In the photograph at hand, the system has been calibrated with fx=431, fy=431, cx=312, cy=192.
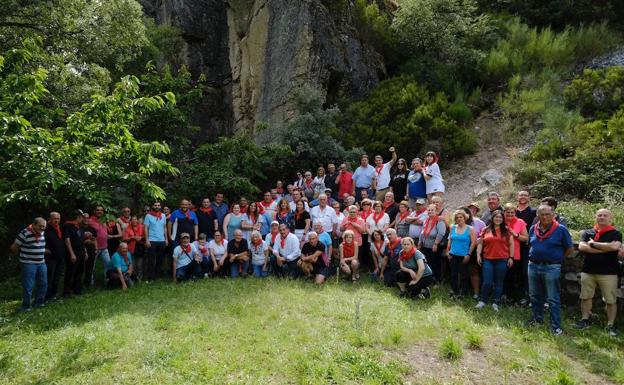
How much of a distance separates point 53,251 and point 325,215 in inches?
247

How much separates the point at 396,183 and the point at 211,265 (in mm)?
5356

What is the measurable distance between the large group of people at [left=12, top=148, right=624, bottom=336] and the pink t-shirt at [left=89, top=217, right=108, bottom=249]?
0.02 m

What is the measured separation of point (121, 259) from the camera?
411 inches

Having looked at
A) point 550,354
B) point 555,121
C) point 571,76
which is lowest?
point 550,354

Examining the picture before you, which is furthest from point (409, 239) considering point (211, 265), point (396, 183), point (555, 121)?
point (555, 121)

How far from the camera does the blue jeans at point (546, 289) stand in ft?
21.9

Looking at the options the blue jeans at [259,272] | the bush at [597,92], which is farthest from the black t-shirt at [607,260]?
the bush at [597,92]

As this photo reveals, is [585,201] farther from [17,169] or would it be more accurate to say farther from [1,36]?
[1,36]

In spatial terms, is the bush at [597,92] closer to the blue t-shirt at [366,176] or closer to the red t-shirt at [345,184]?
the blue t-shirt at [366,176]

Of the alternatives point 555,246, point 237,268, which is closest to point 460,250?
point 555,246

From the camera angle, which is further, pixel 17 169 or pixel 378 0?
pixel 378 0

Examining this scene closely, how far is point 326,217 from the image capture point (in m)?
10.9

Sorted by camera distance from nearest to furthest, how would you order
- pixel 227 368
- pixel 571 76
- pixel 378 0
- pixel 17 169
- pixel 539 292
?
1. pixel 227 368
2. pixel 17 169
3. pixel 539 292
4. pixel 571 76
5. pixel 378 0

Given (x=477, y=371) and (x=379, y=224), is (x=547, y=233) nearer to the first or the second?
(x=477, y=371)
